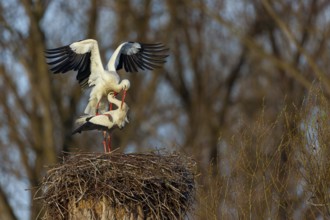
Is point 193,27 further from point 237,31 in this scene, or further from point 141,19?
point 237,31

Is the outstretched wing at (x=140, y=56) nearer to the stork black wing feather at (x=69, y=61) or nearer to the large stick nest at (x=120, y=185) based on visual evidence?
the stork black wing feather at (x=69, y=61)

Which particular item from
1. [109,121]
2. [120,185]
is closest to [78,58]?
[109,121]

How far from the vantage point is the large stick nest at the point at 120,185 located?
10.5 m

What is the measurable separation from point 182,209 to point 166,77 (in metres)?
16.6

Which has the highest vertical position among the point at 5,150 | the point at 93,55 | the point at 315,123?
the point at 93,55

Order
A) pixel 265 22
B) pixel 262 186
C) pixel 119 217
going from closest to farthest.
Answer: pixel 119 217 → pixel 262 186 → pixel 265 22

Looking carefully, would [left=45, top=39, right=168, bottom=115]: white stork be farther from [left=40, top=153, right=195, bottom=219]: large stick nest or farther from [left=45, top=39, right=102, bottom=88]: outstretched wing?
[left=40, top=153, right=195, bottom=219]: large stick nest

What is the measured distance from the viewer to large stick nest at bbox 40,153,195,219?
10539 millimetres

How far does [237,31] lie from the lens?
70.9 ft

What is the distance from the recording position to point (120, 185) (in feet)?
34.8

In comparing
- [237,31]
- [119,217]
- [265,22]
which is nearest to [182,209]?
[119,217]

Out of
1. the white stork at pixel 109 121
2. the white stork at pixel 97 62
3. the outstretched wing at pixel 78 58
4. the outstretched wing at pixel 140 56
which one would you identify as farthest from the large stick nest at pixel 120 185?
the outstretched wing at pixel 140 56

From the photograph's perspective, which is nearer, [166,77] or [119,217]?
[119,217]

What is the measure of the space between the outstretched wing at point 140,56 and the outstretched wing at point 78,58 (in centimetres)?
56
